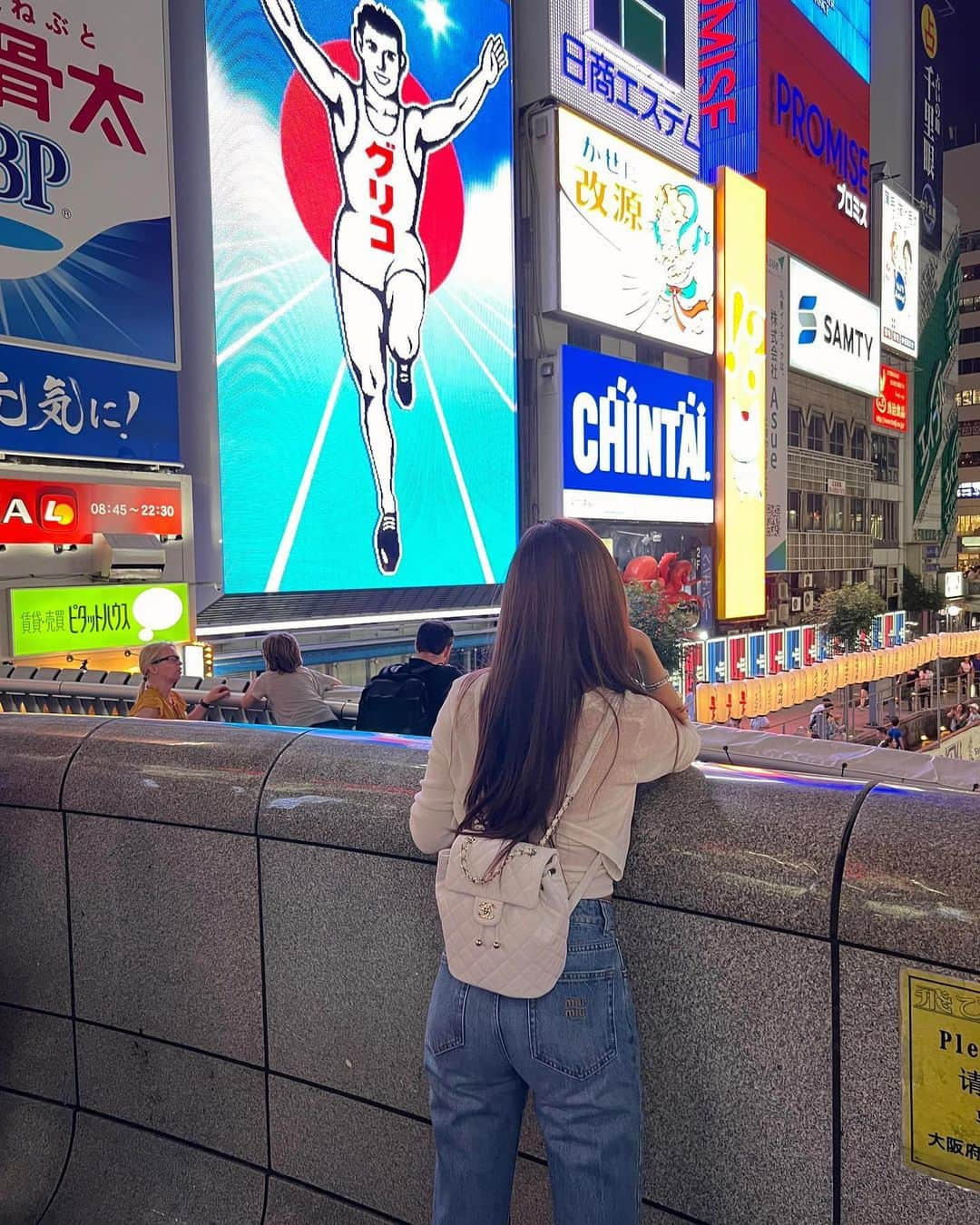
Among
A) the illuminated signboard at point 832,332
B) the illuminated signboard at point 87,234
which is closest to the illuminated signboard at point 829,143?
the illuminated signboard at point 832,332

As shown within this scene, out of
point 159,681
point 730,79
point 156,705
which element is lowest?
point 156,705

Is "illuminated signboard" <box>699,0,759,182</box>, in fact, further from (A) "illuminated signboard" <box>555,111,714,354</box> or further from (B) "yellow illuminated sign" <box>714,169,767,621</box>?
(A) "illuminated signboard" <box>555,111,714,354</box>

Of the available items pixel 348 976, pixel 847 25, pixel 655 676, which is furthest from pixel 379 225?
pixel 847 25

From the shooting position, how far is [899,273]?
4756cm

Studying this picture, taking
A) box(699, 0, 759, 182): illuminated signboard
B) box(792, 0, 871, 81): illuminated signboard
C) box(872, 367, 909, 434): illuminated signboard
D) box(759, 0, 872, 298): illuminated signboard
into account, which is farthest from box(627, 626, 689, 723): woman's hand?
box(872, 367, 909, 434): illuminated signboard

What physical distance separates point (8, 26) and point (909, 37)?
51.6 m

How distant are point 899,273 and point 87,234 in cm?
4492

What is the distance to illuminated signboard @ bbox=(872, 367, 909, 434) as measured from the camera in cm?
4697

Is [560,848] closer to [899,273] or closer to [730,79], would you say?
[730,79]

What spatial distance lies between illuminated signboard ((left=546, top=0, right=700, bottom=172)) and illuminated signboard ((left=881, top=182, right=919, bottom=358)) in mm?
22478

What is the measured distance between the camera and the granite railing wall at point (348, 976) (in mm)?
1802

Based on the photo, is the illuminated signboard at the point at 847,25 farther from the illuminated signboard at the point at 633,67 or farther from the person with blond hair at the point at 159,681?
Result: the person with blond hair at the point at 159,681

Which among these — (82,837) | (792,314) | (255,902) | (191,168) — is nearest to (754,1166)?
(255,902)

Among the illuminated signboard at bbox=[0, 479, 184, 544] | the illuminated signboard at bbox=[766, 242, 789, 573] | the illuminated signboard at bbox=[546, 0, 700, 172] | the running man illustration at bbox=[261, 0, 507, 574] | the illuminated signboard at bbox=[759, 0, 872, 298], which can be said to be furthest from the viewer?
the illuminated signboard at bbox=[759, 0, 872, 298]
